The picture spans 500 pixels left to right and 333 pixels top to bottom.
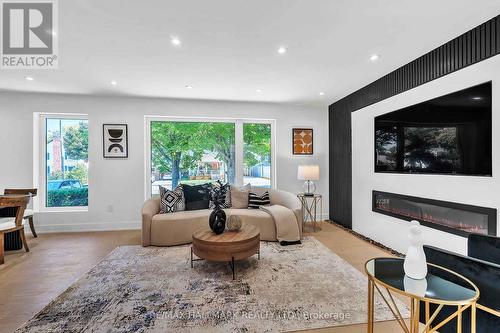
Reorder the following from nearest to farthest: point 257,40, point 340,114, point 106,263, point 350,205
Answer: point 257,40 → point 106,263 → point 350,205 → point 340,114

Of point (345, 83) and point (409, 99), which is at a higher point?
point (345, 83)

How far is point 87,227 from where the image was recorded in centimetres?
436

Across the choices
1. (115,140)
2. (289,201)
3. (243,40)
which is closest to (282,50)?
(243,40)

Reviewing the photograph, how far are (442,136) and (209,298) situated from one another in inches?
119

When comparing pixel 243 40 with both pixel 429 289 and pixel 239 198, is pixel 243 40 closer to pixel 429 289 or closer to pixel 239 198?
pixel 429 289

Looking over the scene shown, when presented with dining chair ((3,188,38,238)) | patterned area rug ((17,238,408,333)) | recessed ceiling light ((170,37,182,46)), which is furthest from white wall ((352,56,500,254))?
dining chair ((3,188,38,238))

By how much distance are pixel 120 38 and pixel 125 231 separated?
3.41 m

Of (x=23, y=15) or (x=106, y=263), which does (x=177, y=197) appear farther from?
(x=23, y=15)

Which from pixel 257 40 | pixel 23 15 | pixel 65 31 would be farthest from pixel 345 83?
pixel 23 15

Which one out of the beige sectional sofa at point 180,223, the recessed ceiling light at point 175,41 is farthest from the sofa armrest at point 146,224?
the recessed ceiling light at point 175,41

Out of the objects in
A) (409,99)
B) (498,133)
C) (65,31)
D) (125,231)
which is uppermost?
(65,31)

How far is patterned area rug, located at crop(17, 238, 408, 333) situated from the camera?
1.79 metres

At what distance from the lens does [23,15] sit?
2033mm

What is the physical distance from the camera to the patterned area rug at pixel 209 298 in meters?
1.79
